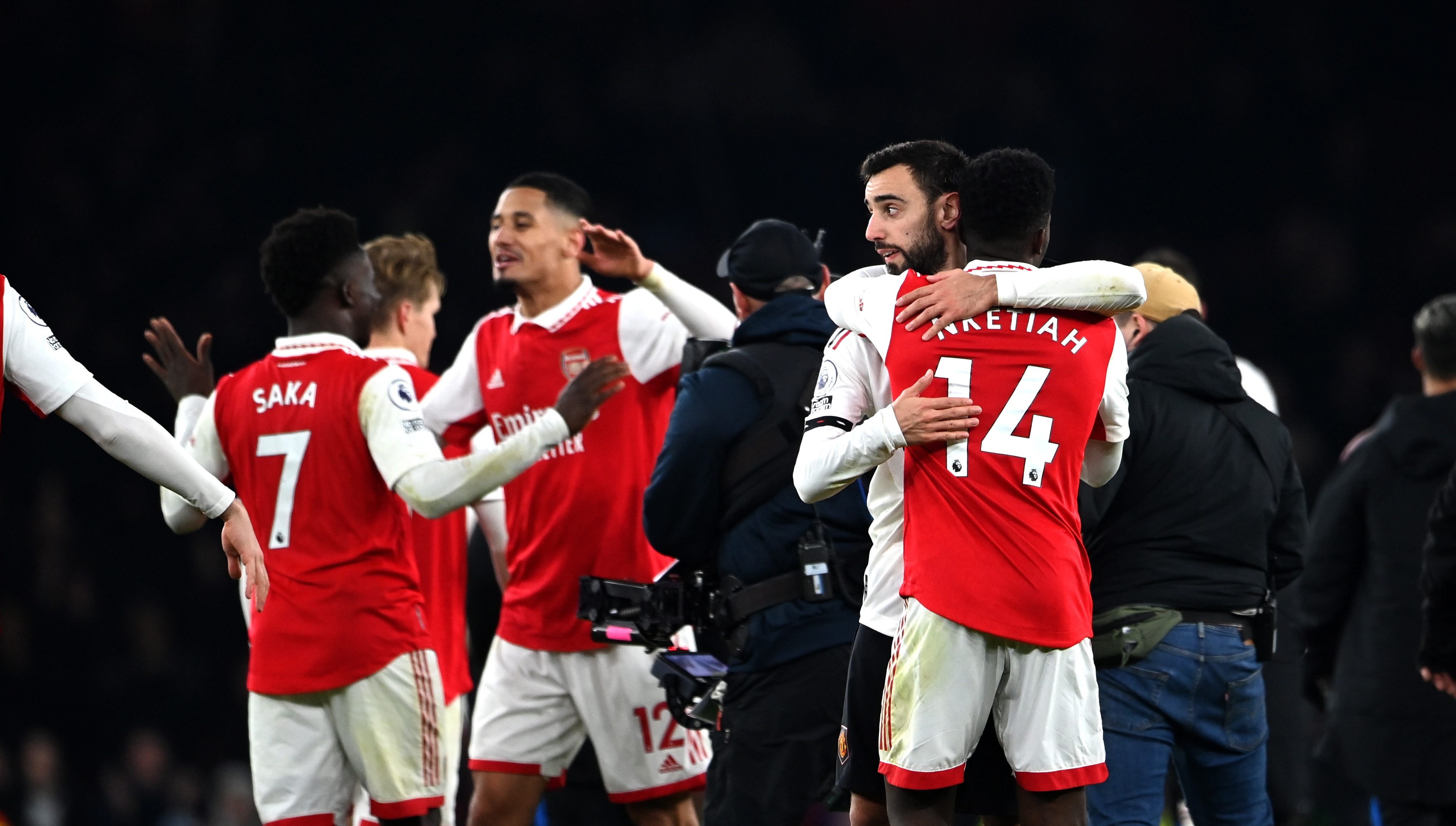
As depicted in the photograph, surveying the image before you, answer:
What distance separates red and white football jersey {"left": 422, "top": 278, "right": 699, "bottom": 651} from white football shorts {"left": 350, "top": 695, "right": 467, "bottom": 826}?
45cm

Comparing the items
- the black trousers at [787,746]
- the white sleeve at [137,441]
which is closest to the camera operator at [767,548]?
the black trousers at [787,746]

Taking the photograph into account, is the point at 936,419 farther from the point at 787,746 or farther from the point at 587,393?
the point at 587,393

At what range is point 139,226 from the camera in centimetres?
1338

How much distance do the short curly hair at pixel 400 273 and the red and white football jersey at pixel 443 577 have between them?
0.17 m

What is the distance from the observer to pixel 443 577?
5.47 metres

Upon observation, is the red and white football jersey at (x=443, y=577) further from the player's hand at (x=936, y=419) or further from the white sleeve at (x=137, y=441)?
the player's hand at (x=936, y=419)

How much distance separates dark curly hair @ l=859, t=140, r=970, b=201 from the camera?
360 centimetres

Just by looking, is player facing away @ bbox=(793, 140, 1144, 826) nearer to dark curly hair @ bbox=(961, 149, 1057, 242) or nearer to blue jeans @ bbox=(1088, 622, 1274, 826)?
dark curly hair @ bbox=(961, 149, 1057, 242)

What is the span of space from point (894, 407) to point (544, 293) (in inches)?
96.9

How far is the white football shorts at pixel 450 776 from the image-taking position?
16.8 ft

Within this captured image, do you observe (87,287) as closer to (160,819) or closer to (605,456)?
(160,819)

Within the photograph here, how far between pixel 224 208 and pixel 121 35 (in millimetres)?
2256

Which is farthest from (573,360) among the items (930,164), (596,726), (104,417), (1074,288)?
(1074,288)

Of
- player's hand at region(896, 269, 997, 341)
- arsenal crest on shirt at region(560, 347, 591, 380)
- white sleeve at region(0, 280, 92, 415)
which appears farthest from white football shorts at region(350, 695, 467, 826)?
player's hand at region(896, 269, 997, 341)
